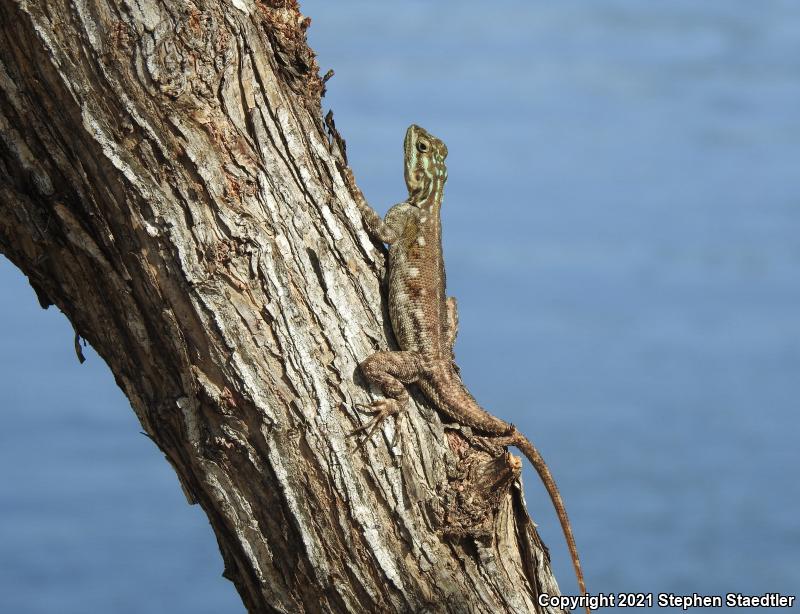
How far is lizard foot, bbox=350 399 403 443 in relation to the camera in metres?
2.96

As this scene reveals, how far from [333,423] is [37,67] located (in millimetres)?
1522

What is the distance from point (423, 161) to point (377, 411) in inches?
86.2

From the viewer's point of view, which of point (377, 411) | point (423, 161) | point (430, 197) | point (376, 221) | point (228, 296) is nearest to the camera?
point (228, 296)

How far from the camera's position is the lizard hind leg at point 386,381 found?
118 inches

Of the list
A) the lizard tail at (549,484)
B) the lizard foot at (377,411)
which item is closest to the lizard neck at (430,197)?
the lizard tail at (549,484)

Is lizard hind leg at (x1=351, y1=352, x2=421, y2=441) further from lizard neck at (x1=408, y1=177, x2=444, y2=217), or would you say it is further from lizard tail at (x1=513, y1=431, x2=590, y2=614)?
lizard neck at (x1=408, y1=177, x2=444, y2=217)

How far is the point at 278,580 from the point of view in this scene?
2.96m

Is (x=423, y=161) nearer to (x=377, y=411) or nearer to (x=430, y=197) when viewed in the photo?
(x=430, y=197)

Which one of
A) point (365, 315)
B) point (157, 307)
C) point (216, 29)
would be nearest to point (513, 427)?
point (365, 315)

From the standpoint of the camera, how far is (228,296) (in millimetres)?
2848

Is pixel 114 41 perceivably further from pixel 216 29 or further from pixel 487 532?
pixel 487 532

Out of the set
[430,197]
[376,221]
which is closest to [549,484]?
[376,221]

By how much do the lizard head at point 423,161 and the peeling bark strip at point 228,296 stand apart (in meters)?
1.67

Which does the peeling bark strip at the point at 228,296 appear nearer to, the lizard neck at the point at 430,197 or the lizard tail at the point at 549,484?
the lizard tail at the point at 549,484
